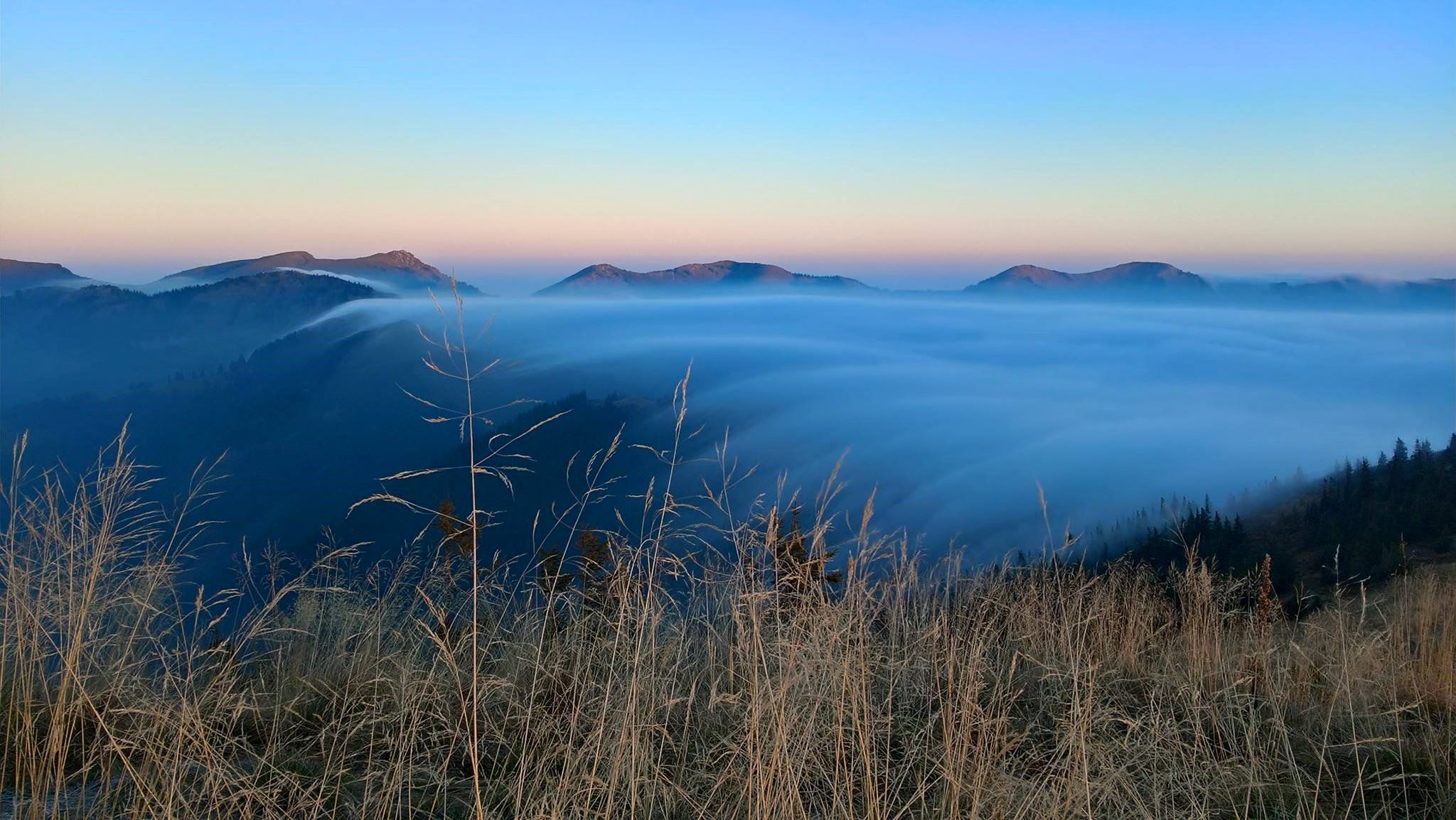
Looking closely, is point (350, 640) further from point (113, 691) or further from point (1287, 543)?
point (1287, 543)

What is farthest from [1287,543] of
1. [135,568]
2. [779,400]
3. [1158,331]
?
[1158,331]

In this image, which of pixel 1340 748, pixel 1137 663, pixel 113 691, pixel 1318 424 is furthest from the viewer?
pixel 1318 424

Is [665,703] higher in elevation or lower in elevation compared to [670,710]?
higher

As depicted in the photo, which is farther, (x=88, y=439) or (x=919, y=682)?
(x=88, y=439)

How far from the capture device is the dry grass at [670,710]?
7.73 feet

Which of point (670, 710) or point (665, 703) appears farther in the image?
point (670, 710)

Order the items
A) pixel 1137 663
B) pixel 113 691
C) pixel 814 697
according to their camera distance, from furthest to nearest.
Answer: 1. pixel 1137 663
2. pixel 113 691
3. pixel 814 697

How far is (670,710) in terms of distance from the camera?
3.18 metres

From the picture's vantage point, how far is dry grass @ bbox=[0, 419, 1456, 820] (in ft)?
7.73

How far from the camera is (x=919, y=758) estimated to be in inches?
108

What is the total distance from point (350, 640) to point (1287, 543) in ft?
188

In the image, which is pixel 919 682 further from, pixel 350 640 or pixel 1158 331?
pixel 1158 331

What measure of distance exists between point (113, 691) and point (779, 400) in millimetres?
117609

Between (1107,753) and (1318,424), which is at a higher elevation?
(1107,753)
